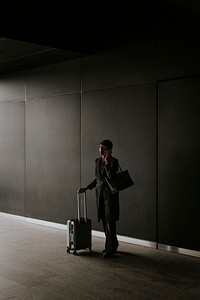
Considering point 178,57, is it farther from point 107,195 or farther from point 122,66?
point 107,195

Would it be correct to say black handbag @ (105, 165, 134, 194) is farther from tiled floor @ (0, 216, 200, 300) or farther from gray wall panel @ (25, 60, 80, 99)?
gray wall panel @ (25, 60, 80, 99)

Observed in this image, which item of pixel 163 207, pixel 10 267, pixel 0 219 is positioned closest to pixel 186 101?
pixel 163 207

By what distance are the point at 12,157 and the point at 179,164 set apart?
4.62 metres

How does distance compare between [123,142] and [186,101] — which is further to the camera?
[123,142]

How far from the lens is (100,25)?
7.49 m

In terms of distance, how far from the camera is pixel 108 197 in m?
6.17

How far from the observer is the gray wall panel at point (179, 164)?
20.3ft

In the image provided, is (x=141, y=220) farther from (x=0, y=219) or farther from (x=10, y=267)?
(x=0, y=219)

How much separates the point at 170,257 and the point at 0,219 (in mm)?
4724

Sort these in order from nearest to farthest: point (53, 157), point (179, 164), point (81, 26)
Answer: point (179, 164) → point (81, 26) → point (53, 157)

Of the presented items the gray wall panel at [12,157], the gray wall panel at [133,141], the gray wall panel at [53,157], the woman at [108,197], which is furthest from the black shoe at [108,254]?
the gray wall panel at [12,157]

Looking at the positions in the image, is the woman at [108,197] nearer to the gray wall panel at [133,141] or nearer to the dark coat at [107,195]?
the dark coat at [107,195]

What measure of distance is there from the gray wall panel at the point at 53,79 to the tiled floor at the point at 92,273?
3.01m

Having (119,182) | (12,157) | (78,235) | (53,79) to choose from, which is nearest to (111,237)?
(78,235)
